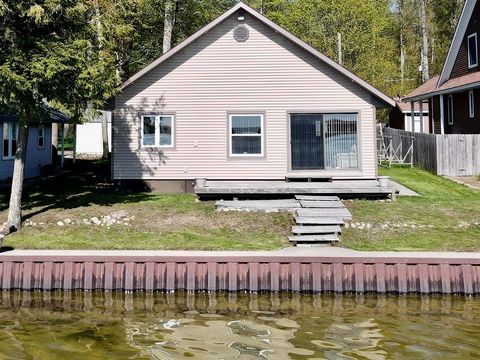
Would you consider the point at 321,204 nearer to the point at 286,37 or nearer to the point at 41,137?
the point at 286,37

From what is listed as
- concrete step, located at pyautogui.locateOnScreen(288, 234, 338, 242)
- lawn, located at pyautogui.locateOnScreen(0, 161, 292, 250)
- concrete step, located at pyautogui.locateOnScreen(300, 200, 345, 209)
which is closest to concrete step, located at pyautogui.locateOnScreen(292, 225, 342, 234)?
concrete step, located at pyautogui.locateOnScreen(288, 234, 338, 242)

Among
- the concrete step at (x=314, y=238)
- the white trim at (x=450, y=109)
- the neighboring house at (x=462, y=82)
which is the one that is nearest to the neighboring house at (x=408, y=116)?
the neighboring house at (x=462, y=82)

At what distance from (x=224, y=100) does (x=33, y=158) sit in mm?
13347

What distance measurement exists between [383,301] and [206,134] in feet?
36.7

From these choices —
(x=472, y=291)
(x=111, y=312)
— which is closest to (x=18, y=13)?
(x=111, y=312)

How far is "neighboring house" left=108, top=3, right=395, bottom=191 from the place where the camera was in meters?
20.3

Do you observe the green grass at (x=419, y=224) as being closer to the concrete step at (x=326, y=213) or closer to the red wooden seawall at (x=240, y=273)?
the concrete step at (x=326, y=213)

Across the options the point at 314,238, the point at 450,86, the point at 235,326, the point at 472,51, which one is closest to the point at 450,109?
the point at 450,86

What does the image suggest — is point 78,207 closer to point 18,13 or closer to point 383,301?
point 18,13

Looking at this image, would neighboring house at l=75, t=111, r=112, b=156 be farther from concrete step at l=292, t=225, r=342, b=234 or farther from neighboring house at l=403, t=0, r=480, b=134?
concrete step at l=292, t=225, r=342, b=234

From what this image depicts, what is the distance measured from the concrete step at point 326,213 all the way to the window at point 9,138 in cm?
1610

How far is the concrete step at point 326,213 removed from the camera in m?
15.5

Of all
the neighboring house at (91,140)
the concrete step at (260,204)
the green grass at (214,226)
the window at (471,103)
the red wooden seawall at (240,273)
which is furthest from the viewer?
the neighboring house at (91,140)

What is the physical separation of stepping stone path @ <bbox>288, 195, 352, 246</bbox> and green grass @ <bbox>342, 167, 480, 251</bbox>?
362 millimetres
